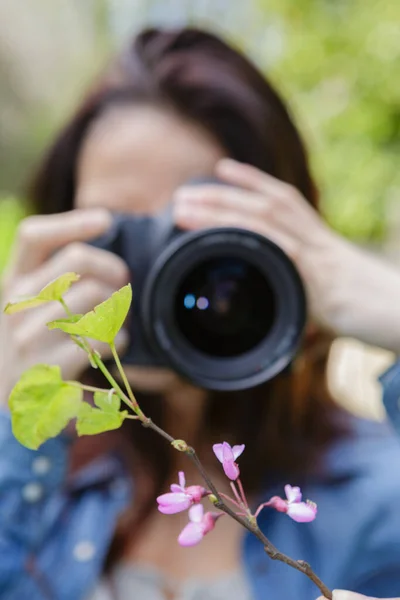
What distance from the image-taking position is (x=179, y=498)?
142mm

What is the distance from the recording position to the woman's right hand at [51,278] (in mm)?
412

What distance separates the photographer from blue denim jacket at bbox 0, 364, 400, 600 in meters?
0.47

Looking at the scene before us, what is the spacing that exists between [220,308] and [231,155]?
190 mm

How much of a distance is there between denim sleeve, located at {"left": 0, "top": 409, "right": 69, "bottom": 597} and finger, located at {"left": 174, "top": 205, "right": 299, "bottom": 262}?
18 centimetres

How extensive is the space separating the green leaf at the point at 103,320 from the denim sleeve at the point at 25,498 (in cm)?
31

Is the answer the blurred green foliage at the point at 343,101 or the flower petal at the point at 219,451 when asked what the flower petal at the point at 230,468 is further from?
the blurred green foliage at the point at 343,101

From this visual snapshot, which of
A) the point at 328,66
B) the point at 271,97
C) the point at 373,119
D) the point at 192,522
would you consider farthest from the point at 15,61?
the point at 192,522

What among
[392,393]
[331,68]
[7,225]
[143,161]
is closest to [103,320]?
[392,393]

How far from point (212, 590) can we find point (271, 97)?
405 mm

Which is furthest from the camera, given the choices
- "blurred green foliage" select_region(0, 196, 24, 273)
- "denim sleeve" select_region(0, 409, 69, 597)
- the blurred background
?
the blurred background

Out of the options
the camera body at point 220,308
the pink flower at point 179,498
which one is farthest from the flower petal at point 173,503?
the camera body at point 220,308

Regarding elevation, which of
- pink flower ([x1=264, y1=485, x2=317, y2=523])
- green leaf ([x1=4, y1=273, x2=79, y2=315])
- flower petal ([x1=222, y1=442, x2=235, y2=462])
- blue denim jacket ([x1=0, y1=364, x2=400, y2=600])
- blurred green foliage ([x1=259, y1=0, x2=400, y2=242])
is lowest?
blurred green foliage ([x1=259, y1=0, x2=400, y2=242])

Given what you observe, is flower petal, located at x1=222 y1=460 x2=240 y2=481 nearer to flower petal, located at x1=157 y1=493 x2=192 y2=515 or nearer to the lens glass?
flower petal, located at x1=157 y1=493 x2=192 y2=515

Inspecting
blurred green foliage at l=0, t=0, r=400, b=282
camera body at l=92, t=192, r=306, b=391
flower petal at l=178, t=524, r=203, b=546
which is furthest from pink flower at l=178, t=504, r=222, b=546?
blurred green foliage at l=0, t=0, r=400, b=282
